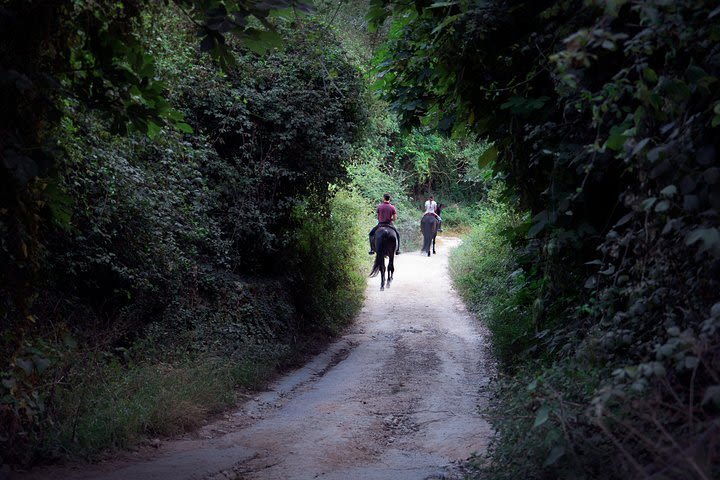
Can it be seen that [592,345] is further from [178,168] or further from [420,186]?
[420,186]

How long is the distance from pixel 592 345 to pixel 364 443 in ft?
10.9

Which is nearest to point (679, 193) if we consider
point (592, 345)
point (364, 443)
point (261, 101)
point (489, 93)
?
point (592, 345)

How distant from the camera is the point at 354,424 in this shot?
7738 millimetres

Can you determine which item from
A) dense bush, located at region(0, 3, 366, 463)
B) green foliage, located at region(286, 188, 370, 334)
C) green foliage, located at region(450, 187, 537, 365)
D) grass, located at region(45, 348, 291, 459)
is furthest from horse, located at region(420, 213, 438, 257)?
grass, located at region(45, 348, 291, 459)

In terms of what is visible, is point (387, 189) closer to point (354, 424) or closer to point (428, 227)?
point (428, 227)

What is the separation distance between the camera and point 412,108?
29.9ft

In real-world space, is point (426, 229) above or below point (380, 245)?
above

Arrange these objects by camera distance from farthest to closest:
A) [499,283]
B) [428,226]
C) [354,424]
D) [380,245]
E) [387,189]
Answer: [387,189] < [428,226] < [380,245] < [499,283] < [354,424]

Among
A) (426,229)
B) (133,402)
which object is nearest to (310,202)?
(133,402)

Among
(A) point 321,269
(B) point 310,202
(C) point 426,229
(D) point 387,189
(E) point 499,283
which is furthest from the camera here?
(D) point 387,189

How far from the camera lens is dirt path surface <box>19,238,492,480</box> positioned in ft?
19.9

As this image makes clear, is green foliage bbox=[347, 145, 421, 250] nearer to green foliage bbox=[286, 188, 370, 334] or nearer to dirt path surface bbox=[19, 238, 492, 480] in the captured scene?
Answer: green foliage bbox=[286, 188, 370, 334]

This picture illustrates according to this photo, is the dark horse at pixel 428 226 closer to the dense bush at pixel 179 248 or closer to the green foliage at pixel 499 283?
the green foliage at pixel 499 283

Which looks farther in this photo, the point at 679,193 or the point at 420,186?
the point at 420,186
